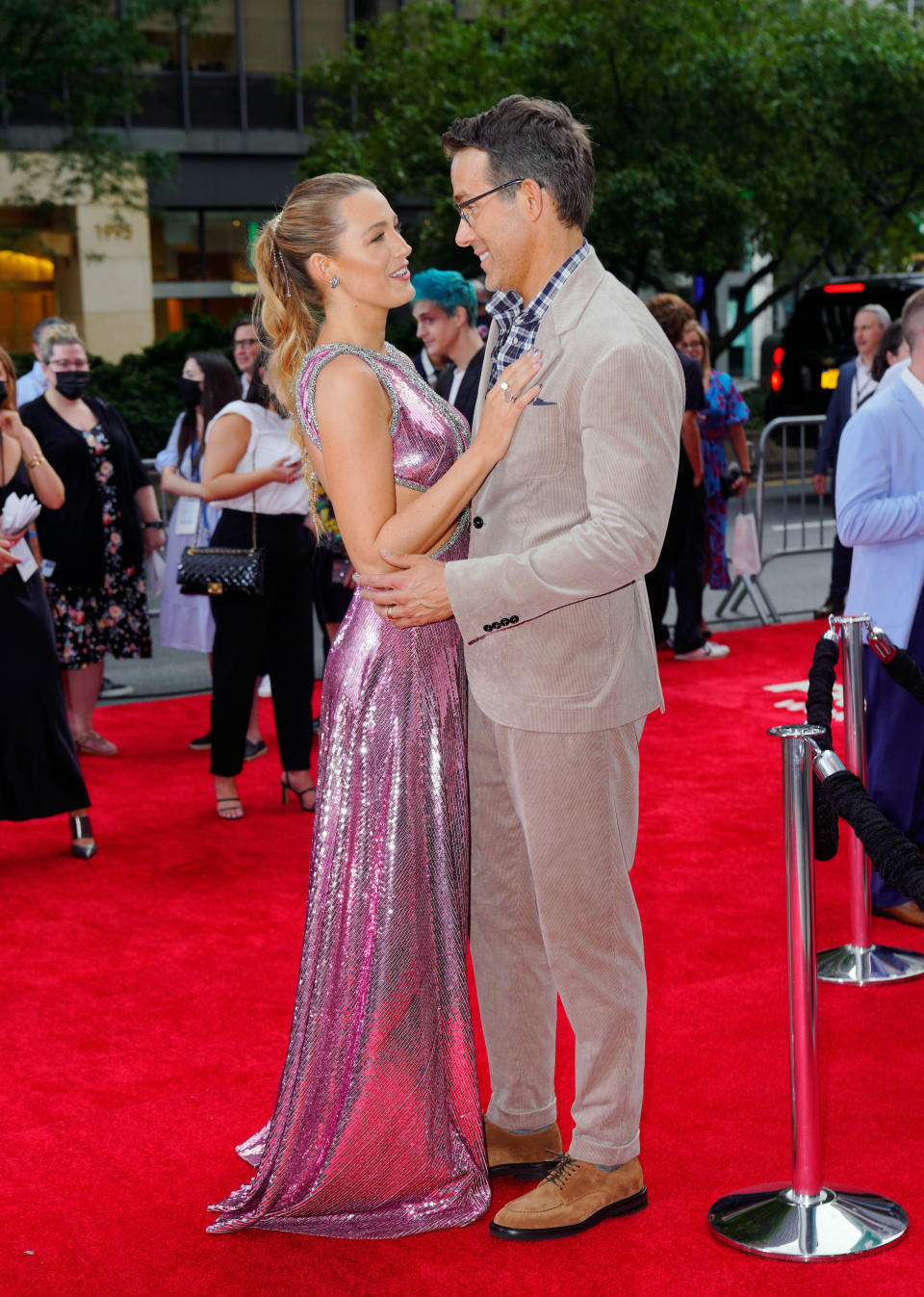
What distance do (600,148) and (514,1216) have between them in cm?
1908

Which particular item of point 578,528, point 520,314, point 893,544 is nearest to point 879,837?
point 578,528

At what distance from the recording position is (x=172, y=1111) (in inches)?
149

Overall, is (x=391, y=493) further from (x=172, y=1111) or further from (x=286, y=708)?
(x=286, y=708)

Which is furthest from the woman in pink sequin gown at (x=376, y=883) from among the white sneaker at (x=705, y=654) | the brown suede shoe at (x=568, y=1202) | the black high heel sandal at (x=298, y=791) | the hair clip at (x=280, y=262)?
the white sneaker at (x=705, y=654)

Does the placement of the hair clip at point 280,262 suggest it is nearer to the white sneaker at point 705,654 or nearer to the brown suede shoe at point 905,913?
the brown suede shoe at point 905,913

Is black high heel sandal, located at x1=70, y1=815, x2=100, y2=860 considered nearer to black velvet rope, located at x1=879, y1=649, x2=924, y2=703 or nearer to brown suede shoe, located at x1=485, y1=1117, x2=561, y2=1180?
brown suede shoe, located at x1=485, y1=1117, x2=561, y2=1180

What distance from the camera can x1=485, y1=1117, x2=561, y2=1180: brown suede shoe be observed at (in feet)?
11.1

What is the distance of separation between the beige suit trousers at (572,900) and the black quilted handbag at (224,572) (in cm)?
284

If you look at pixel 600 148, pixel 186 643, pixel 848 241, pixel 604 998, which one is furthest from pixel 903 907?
pixel 848 241

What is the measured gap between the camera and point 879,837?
8.86 feet

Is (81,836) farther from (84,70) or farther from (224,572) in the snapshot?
(84,70)

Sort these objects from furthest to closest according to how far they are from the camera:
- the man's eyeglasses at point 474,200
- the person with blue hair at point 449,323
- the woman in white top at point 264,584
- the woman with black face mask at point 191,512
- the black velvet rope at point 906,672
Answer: the woman with black face mask at point 191,512 → the person with blue hair at point 449,323 → the woman in white top at point 264,584 → the black velvet rope at point 906,672 → the man's eyeglasses at point 474,200

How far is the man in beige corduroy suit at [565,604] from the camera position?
2.79 m

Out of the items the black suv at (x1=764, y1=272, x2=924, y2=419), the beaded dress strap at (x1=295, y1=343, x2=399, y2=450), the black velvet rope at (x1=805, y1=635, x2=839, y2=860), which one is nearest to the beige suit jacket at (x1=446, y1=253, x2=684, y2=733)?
the beaded dress strap at (x1=295, y1=343, x2=399, y2=450)
